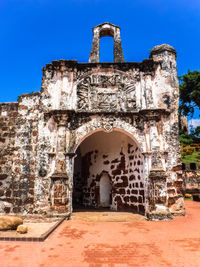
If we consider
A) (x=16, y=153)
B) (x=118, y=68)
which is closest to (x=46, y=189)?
(x=16, y=153)

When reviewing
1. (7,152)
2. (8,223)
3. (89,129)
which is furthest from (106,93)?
(8,223)

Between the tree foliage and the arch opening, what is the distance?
73.3ft

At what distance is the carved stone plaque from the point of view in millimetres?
7234

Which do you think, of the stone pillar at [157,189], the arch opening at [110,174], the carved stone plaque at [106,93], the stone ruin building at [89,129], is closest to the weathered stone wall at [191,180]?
the arch opening at [110,174]

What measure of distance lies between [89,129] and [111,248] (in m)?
4.05

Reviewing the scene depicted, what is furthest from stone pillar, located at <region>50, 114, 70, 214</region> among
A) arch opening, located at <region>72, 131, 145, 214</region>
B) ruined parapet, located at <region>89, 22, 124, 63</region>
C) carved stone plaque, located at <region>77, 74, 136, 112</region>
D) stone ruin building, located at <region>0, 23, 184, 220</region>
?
ruined parapet, located at <region>89, 22, 124, 63</region>

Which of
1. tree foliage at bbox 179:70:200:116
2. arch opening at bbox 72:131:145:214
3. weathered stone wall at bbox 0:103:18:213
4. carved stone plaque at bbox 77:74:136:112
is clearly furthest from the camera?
tree foliage at bbox 179:70:200:116

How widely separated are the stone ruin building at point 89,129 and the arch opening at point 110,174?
0.28ft

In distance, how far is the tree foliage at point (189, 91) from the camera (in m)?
27.9

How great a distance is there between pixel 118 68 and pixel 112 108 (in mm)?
1670

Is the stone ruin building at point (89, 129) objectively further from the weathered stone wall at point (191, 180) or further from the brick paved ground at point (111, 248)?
the weathered stone wall at point (191, 180)

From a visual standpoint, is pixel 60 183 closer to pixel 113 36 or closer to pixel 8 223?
pixel 8 223

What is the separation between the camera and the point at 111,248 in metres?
3.64

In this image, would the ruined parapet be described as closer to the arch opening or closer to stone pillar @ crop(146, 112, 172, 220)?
the arch opening
